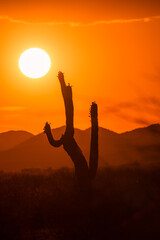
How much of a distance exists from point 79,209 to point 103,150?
69.4m

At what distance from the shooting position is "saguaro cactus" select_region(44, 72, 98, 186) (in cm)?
2225

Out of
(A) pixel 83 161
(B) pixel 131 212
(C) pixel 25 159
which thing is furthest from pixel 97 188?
(C) pixel 25 159

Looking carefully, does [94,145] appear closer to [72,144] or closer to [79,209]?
[72,144]

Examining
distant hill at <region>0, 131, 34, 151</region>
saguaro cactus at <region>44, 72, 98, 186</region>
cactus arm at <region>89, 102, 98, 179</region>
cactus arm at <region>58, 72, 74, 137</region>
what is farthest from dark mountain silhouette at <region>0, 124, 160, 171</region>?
cactus arm at <region>58, 72, 74, 137</region>

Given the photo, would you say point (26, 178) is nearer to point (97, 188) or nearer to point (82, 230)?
point (97, 188)

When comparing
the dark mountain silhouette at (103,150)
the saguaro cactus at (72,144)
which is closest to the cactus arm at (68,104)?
the saguaro cactus at (72,144)

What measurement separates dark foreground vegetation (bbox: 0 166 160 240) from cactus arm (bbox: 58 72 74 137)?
2827mm

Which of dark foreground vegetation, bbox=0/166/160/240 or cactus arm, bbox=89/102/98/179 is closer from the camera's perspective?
dark foreground vegetation, bbox=0/166/160/240

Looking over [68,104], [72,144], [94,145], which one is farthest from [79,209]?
[68,104]

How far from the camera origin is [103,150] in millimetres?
87500

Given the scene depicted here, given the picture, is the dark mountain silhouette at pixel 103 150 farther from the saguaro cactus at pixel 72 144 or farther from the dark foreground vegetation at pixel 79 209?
the dark foreground vegetation at pixel 79 209

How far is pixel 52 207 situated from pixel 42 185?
430 centimetres

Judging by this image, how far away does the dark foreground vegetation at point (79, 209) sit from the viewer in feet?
50.2

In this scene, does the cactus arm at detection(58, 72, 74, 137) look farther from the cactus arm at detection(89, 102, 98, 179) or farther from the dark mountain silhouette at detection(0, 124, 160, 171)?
the dark mountain silhouette at detection(0, 124, 160, 171)
